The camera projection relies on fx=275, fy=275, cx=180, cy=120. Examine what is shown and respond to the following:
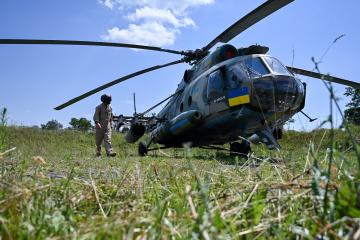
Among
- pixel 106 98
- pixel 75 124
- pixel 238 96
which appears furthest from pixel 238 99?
pixel 75 124

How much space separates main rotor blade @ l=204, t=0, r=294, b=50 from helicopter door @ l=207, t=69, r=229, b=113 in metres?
0.93

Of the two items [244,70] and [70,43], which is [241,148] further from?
[70,43]

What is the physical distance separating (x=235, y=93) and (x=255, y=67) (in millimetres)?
726

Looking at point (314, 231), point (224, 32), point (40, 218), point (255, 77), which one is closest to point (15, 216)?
point (40, 218)

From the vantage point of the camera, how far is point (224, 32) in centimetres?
655

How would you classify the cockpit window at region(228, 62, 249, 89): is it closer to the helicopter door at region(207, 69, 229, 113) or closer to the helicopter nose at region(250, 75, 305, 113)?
the helicopter door at region(207, 69, 229, 113)

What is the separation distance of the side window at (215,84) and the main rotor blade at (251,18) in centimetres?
95

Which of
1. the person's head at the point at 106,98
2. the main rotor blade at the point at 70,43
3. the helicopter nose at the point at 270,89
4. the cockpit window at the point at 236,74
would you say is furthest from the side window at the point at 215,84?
the person's head at the point at 106,98

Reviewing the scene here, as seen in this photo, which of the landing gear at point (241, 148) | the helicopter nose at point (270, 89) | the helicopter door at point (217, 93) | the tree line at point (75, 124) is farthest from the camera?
the tree line at point (75, 124)

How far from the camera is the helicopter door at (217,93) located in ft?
20.8

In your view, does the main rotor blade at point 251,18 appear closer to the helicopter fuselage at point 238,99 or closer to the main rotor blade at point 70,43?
the helicopter fuselage at point 238,99

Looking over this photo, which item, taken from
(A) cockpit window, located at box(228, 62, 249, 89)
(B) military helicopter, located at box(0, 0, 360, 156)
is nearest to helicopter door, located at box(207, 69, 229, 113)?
(B) military helicopter, located at box(0, 0, 360, 156)

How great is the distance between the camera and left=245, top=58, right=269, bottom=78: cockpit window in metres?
5.96

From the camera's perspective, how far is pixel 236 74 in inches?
243
